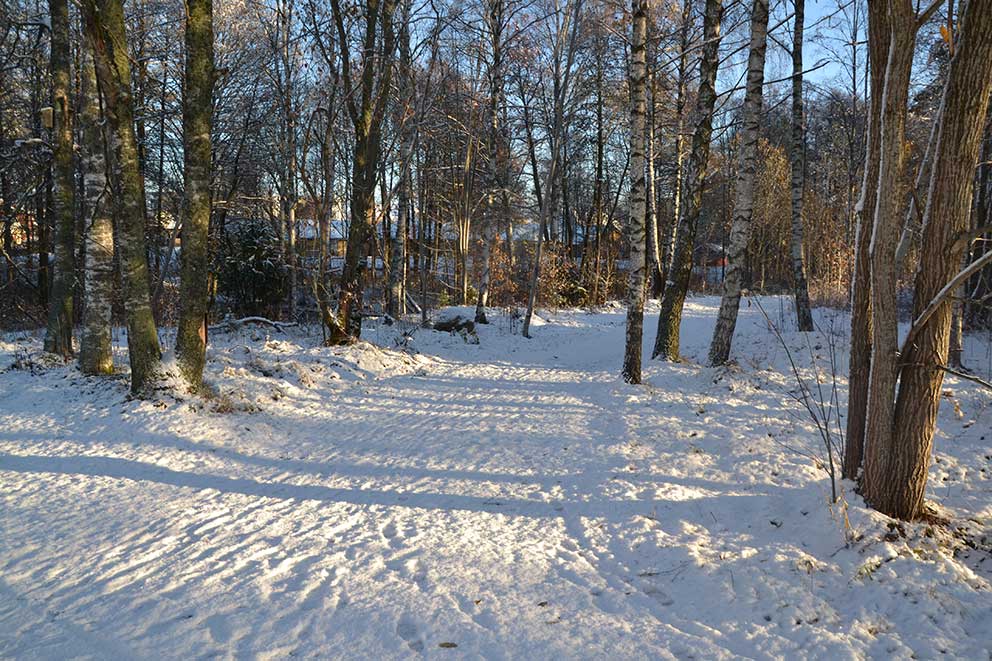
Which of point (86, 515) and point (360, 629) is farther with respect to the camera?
point (86, 515)

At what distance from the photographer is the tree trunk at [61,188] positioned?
29.2 feet

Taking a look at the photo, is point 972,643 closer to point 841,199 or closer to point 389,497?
point 389,497

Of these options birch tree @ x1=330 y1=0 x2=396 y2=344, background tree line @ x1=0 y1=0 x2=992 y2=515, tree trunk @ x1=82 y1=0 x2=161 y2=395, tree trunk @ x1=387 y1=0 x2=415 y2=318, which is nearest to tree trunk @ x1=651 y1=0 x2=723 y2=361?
background tree line @ x1=0 y1=0 x2=992 y2=515

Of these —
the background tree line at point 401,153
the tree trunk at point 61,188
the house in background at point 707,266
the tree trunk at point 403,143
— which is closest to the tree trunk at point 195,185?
the background tree line at point 401,153

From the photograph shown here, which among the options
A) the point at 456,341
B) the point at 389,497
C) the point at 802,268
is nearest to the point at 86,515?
the point at 389,497

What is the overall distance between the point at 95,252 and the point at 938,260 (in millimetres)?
9576

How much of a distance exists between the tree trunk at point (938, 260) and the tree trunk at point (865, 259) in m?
0.32

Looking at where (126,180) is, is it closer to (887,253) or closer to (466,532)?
(466,532)

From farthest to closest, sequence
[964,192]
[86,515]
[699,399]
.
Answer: [699,399] → [86,515] → [964,192]

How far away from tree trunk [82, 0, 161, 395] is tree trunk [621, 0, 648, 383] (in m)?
6.77

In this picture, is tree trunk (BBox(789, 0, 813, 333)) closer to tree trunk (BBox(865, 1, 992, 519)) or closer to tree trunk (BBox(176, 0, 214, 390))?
tree trunk (BBox(865, 1, 992, 519))

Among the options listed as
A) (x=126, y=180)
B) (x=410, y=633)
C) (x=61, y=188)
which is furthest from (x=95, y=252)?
(x=410, y=633)

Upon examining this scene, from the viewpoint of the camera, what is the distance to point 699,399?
745cm

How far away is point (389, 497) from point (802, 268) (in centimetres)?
1019
